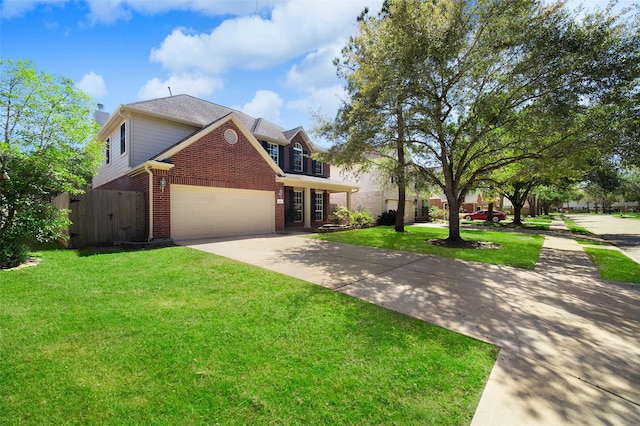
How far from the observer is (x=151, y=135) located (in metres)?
12.3

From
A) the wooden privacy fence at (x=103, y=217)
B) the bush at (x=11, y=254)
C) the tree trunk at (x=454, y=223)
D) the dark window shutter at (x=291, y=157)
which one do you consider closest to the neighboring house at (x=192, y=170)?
the wooden privacy fence at (x=103, y=217)

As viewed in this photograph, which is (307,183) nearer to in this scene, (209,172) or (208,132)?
(209,172)

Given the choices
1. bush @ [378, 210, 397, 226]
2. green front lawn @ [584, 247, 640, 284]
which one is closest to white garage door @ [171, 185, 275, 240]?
bush @ [378, 210, 397, 226]

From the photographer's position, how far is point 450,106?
1072 cm

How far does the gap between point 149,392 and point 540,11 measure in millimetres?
12797

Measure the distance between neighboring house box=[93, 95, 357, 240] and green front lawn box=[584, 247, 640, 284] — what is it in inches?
473

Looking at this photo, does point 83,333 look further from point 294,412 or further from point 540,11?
point 540,11

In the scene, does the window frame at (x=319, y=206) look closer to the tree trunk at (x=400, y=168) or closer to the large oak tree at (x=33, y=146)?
the tree trunk at (x=400, y=168)

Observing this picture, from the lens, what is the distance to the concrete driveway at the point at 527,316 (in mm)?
2260

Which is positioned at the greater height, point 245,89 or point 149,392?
point 245,89

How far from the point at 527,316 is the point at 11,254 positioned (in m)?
10.3

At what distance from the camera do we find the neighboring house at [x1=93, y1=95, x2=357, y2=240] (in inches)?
410

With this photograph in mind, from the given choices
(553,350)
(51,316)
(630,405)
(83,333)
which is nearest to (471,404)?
(630,405)

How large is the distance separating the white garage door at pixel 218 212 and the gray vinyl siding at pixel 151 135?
9.79 feet
